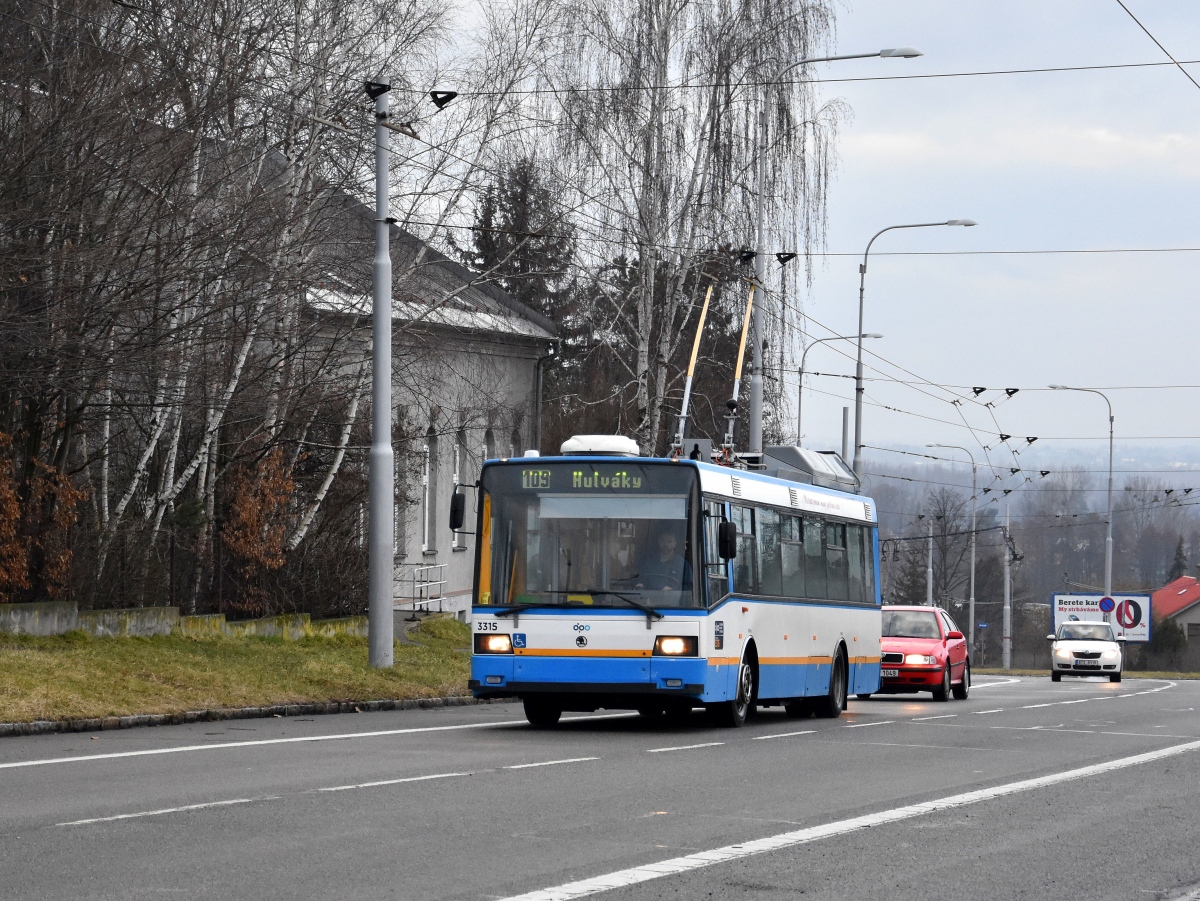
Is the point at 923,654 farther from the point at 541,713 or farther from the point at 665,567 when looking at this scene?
the point at 665,567

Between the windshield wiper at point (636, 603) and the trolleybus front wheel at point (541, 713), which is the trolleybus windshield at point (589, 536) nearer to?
the windshield wiper at point (636, 603)

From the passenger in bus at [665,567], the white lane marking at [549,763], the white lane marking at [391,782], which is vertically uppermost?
the passenger in bus at [665,567]

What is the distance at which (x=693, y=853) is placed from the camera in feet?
28.9

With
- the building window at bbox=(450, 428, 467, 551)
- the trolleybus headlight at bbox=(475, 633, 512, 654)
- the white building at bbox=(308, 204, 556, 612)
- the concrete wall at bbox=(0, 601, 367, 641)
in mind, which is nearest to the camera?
the trolleybus headlight at bbox=(475, 633, 512, 654)

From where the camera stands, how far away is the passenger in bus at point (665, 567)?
57.5ft

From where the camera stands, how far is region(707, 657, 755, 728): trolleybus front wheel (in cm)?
1881

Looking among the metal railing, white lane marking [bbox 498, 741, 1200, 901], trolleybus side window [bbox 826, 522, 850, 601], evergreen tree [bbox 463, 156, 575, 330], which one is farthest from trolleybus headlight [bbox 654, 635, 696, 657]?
the metal railing

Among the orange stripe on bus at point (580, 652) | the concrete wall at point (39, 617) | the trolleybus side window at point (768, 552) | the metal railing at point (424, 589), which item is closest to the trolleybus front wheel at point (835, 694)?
the trolleybus side window at point (768, 552)

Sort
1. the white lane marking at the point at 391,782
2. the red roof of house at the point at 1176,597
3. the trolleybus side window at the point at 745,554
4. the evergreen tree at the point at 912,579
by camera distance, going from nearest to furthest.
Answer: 1. the white lane marking at the point at 391,782
2. the trolleybus side window at the point at 745,554
3. the red roof of house at the point at 1176,597
4. the evergreen tree at the point at 912,579

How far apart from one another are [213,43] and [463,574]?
22427 mm

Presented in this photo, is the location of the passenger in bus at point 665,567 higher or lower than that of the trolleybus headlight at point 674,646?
higher

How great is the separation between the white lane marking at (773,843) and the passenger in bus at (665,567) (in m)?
4.74

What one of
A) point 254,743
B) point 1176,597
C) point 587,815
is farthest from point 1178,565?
point 587,815

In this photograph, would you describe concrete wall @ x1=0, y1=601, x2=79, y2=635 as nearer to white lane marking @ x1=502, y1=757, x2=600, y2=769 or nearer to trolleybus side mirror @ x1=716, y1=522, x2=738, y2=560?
trolleybus side mirror @ x1=716, y1=522, x2=738, y2=560
